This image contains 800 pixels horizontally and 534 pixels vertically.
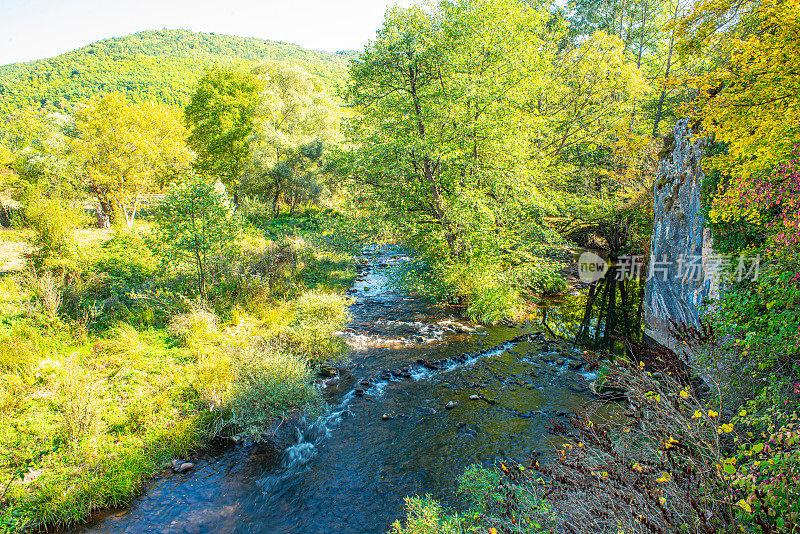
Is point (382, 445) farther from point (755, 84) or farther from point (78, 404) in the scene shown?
point (755, 84)

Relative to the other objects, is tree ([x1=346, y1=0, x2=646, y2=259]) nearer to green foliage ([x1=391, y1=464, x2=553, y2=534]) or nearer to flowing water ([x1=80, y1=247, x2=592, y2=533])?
flowing water ([x1=80, y1=247, x2=592, y2=533])

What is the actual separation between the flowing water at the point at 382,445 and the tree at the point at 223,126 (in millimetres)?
24500

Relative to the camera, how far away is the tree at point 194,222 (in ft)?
38.7

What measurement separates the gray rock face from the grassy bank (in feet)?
28.2

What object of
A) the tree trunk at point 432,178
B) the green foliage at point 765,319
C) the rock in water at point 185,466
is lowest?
the rock in water at point 185,466

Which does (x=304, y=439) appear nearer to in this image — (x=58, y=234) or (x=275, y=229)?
(x=58, y=234)

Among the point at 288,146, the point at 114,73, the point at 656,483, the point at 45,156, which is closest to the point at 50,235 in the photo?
the point at 45,156

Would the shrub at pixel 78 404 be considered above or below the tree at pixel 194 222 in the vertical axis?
below

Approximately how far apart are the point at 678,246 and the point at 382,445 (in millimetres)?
8173

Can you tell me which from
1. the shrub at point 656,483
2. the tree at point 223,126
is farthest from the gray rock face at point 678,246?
the tree at point 223,126

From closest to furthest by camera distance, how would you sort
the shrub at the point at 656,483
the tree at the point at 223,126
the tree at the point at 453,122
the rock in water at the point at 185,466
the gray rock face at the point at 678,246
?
the shrub at the point at 656,483 → the rock in water at the point at 185,466 → the gray rock face at the point at 678,246 → the tree at the point at 453,122 → the tree at the point at 223,126

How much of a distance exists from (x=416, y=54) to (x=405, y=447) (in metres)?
12.2

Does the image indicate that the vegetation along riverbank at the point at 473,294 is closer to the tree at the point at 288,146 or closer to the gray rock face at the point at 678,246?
the gray rock face at the point at 678,246

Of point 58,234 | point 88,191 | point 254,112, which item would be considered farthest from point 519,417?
point 254,112
